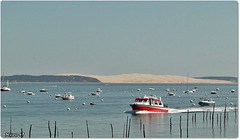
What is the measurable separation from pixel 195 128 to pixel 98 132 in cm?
1441

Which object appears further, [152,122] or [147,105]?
[147,105]

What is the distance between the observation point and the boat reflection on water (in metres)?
66.9

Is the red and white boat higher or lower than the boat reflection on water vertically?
higher

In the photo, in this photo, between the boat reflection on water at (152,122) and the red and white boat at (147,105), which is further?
the red and white boat at (147,105)

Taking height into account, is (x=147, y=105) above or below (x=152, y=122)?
above

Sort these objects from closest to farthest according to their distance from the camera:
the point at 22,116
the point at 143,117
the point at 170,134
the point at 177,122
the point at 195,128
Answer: the point at 170,134, the point at 195,128, the point at 177,122, the point at 143,117, the point at 22,116

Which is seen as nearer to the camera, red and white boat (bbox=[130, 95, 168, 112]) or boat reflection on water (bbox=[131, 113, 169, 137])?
boat reflection on water (bbox=[131, 113, 169, 137])

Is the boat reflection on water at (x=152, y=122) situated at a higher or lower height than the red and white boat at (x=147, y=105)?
lower

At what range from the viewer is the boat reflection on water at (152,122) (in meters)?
66.9

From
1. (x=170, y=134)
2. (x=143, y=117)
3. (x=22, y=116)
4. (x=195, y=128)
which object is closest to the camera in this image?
(x=170, y=134)

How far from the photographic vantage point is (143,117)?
8544cm

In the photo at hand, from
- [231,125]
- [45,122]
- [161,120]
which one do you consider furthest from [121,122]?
[231,125]

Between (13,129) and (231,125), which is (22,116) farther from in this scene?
(231,125)

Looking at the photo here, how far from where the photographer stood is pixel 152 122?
7800 cm
